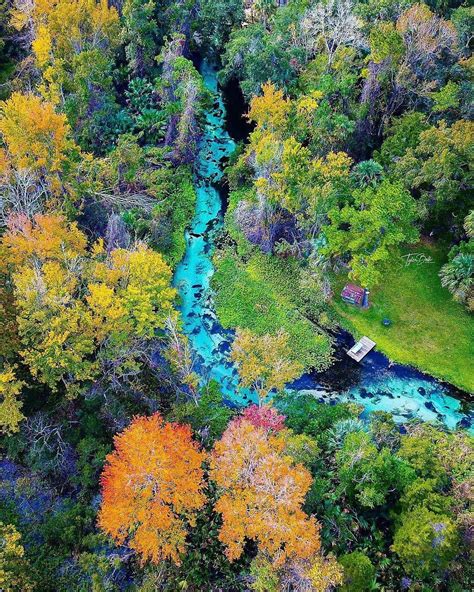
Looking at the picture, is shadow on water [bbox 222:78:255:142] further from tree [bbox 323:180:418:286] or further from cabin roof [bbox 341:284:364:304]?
cabin roof [bbox 341:284:364:304]

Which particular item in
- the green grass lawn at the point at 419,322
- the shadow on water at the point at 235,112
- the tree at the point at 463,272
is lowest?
the green grass lawn at the point at 419,322

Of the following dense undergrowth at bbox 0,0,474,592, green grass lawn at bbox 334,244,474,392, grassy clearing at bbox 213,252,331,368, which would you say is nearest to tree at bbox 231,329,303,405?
dense undergrowth at bbox 0,0,474,592

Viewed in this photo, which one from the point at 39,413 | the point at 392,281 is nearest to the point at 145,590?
the point at 39,413

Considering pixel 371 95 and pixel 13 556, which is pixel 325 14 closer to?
pixel 371 95

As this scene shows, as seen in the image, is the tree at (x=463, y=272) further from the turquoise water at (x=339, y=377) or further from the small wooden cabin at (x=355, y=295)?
the turquoise water at (x=339, y=377)

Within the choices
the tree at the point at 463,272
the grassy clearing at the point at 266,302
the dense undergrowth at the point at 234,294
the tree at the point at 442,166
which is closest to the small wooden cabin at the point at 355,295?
the dense undergrowth at the point at 234,294

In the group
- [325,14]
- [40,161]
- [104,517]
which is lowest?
[104,517]

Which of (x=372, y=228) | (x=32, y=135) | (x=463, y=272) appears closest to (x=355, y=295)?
(x=372, y=228)
